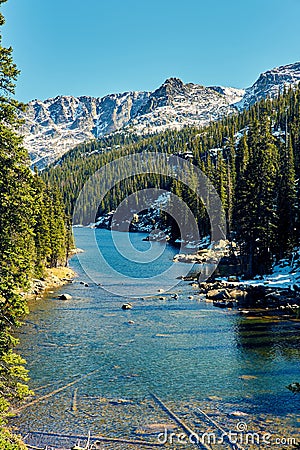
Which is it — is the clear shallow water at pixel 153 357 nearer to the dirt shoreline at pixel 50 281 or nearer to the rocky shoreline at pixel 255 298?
the rocky shoreline at pixel 255 298

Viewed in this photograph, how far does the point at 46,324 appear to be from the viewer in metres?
39.9

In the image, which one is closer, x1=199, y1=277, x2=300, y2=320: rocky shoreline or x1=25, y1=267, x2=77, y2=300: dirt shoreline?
x1=199, y1=277, x2=300, y2=320: rocky shoreline

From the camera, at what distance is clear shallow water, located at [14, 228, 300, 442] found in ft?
79.2

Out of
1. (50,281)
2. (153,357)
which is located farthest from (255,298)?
(50,281)

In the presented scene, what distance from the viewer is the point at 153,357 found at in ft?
103

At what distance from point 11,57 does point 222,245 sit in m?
70.5

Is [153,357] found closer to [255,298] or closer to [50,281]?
[255,298]

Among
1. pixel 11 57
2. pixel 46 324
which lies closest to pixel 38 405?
pixel 46 324

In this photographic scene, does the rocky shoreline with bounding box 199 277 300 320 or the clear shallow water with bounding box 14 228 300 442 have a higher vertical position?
the rocky shoreline with bounding box 199 277 300 320

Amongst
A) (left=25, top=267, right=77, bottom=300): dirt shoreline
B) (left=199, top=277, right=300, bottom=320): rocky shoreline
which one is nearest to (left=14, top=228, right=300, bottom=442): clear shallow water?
(left=199, top=277, right=300, bottom=320): rocky shoreline

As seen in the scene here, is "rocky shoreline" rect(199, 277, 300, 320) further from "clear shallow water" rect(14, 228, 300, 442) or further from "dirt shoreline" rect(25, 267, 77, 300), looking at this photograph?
"dirt shoreline" rect(25, 267, 77, 300)

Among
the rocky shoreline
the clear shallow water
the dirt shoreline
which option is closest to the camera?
the clear shallow water

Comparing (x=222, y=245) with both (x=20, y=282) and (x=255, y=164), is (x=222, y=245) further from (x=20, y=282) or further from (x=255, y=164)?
(x=20, y=282)

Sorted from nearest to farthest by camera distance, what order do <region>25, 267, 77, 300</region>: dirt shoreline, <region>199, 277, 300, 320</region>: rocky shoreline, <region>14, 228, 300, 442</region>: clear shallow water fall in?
<region>14, 228, 300, 442</region>: clear shallow water
<region>199, 277, 300, 320</region>: rocky shoreline
<region>25, 267, 77, 300</region>: dirt shoreline
